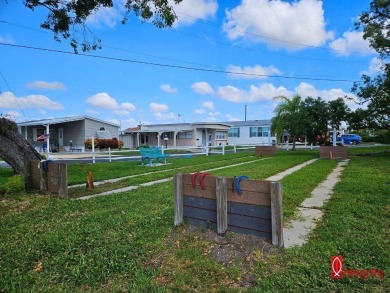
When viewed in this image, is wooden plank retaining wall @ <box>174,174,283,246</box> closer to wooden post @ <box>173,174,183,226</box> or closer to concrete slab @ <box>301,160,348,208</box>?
wooden post @ <box>173,174,183,226</box>

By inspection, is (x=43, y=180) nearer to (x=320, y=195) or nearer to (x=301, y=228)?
(x=301, y=228)

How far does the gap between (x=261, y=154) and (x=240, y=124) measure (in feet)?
82.2

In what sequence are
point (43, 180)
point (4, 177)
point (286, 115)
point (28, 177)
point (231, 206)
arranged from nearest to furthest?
point (231, 206) → point (43, 180) → point (28, 177) → point (4, 177) → point (286, 115)

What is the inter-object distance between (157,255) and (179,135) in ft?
110

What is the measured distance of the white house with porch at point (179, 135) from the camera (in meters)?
35.2

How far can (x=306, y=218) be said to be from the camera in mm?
5020

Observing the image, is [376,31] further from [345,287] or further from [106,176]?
[345,287]

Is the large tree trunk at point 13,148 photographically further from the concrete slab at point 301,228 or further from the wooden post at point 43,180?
the concrete slab at point 301,228

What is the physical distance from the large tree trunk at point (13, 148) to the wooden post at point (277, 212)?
847 cm

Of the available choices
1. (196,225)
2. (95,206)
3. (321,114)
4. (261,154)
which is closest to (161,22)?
(95,206)

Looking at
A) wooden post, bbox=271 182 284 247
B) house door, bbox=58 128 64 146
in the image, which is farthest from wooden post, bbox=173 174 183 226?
house door, bbox=58 128 64 146

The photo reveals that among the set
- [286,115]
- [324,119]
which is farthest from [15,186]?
[286,115]

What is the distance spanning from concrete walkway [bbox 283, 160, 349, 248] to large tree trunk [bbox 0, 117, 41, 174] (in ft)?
27.3

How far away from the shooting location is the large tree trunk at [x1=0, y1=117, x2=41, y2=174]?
9266 millimetres
